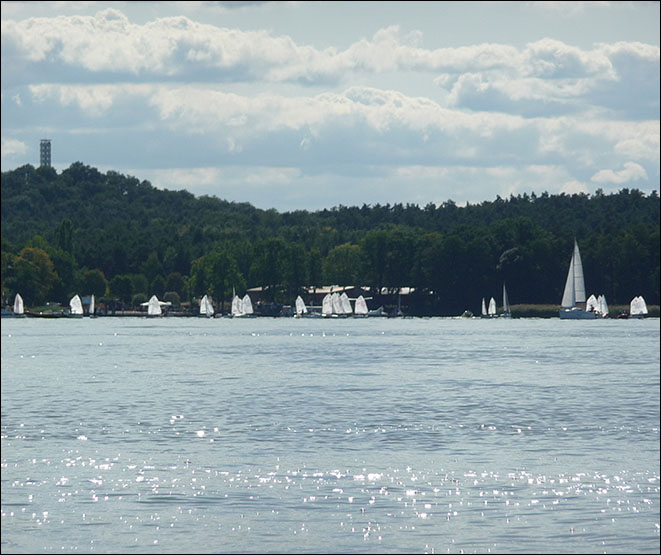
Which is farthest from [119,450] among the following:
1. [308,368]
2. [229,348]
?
[229,348]

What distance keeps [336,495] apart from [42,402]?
34.3 m

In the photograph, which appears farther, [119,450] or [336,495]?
[119,450]

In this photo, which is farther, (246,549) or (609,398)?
(609,398)

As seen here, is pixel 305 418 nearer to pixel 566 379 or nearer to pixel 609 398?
pixel 609 398

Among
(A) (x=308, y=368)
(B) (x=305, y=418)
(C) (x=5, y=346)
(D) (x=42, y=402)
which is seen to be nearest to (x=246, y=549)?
(B) (x=305, y=418)

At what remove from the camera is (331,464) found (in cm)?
3950

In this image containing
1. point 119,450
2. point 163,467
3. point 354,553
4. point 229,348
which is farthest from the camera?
point 229,348

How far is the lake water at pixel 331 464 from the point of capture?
1126 inches

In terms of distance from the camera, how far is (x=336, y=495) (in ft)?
110

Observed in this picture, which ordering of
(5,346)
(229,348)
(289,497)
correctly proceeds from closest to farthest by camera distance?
(289,497) → (229,348) → (5,346)

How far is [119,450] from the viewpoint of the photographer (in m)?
43.4

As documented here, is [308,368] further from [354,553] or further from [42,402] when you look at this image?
[354,553]

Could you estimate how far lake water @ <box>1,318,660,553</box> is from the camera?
93.9ft

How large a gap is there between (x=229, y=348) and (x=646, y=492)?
10563cm
